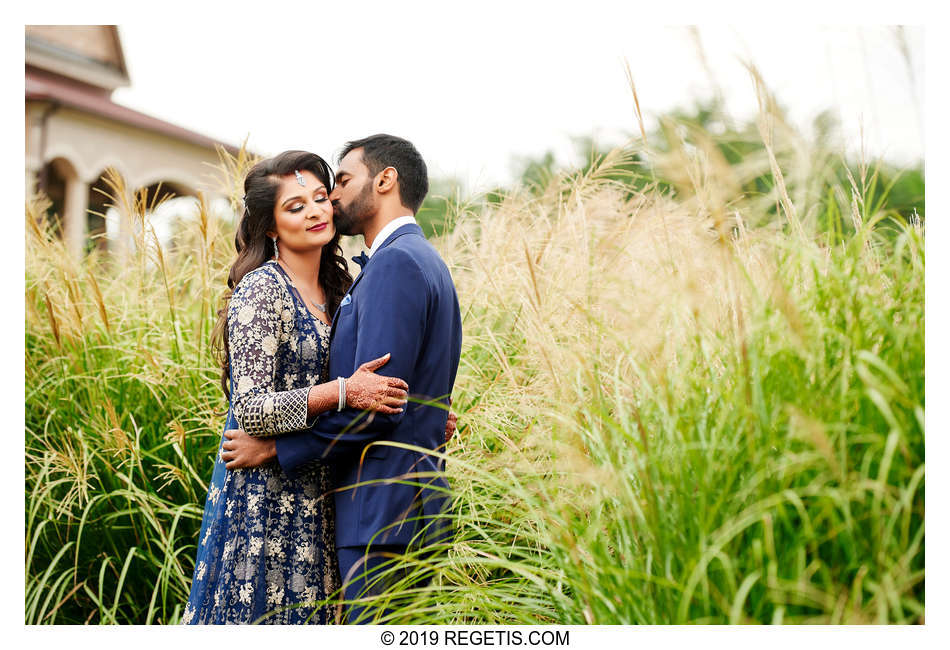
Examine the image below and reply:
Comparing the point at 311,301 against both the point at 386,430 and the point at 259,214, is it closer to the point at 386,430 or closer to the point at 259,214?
the point at 259,214

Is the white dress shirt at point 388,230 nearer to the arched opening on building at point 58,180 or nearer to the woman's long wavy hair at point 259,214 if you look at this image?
the woman's long wavy hair at point 259,214

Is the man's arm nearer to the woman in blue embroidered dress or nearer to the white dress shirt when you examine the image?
the woman in blue embroidered dress

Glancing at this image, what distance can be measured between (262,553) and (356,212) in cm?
113

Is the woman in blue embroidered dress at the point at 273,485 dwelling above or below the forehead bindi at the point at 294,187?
below

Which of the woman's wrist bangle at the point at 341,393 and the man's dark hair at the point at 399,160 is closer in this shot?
the woman's wrist bangle at the point at 341,393

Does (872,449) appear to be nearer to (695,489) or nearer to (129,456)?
(695,489)

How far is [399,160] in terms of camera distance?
2570 millimetres

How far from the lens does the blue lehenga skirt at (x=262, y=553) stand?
7.44ft

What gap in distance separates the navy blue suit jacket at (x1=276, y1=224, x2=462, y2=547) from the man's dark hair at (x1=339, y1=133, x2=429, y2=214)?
318 millimetres

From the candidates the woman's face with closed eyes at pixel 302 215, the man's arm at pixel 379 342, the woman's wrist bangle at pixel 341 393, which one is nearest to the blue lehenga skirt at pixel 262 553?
the man's arm at pixel 379 342

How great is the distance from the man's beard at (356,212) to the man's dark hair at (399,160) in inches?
3.1

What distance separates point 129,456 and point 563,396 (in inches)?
70.5

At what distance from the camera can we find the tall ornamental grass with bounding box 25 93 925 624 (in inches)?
62.1

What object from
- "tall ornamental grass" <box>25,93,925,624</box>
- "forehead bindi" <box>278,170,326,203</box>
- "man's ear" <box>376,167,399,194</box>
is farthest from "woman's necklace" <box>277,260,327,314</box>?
"tall ornamental grass" <box>25,93,925,624</box>
